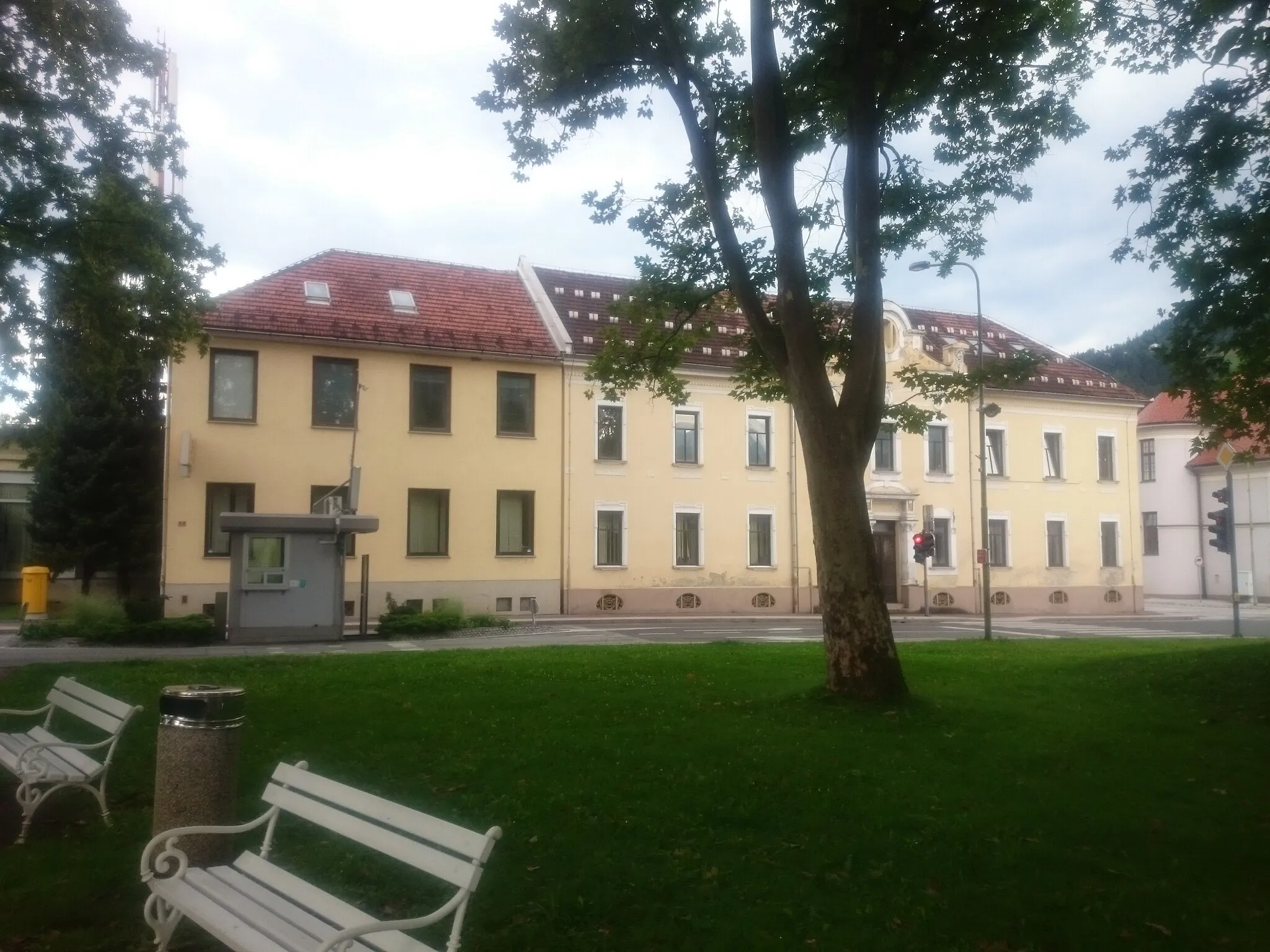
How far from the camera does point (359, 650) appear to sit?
70.7 feet

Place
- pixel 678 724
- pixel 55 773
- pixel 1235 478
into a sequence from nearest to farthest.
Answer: pixel 55 773 < pixel 678 724 < pixel 1235 478

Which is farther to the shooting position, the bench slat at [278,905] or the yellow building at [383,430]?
the yellow building at [383,430]

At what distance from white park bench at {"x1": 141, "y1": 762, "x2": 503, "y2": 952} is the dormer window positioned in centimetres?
3092

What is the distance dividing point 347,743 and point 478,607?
80.9 feet

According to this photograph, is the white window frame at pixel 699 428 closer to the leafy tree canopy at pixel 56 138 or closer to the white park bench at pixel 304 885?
the leafy tree canopy at pixel 56 138

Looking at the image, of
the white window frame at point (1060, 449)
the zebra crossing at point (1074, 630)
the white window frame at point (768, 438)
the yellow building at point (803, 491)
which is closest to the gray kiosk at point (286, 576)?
the yellow building at point (803, 491)

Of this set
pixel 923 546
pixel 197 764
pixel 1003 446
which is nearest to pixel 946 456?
pixel 1003 446

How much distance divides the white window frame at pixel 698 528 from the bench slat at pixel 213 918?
3245 centimetres

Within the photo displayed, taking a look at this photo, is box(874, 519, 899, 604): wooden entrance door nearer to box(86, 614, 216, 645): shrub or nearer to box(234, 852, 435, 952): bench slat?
box(86, 614, 216, 645): shrub

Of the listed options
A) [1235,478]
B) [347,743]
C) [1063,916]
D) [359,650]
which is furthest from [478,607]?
[1235,478]

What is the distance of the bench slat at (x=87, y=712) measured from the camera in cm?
742

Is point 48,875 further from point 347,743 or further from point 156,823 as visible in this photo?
point 347,743

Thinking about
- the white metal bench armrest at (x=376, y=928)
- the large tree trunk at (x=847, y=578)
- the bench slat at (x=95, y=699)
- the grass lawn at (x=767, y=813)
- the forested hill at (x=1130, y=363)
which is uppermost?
the forested hill at (x=1130, y=363)

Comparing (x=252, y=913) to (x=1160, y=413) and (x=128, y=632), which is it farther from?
(x=1160, y=413)
